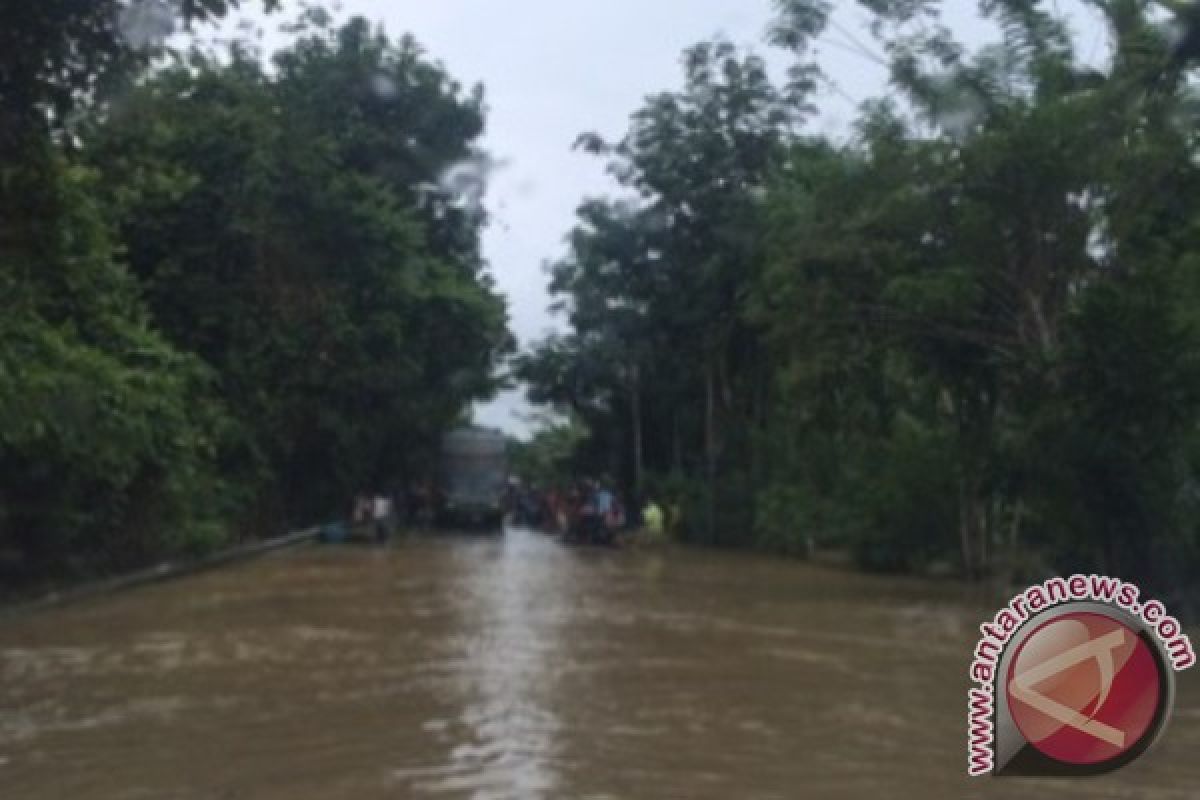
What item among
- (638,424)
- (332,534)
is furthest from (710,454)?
(332,534)

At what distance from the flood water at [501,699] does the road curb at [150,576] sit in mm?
438

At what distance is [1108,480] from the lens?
19.5 metres

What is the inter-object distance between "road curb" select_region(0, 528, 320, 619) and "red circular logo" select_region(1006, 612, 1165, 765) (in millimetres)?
16195

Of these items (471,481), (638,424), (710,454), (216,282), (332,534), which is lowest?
(332,534)

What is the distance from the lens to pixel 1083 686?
4938 mm

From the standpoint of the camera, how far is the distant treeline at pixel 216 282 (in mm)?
10781

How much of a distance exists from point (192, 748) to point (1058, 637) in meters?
6.55

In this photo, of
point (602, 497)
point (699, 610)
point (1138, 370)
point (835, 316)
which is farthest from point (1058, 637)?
point (602, 497)

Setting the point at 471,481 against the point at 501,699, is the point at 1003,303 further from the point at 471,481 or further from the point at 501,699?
the point at 471,481

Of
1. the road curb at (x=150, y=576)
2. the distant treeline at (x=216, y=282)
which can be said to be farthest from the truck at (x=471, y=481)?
the road curb at (x=150, y=576)

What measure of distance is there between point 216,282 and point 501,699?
21509mm

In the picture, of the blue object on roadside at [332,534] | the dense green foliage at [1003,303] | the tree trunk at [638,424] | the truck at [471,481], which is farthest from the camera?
the truck at [471,481]

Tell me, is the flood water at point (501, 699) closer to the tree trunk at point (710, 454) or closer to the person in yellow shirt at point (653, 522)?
the person in yellow shirt at point (653, 522)

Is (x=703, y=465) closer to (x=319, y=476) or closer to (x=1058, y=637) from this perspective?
(x=319, y=476)
